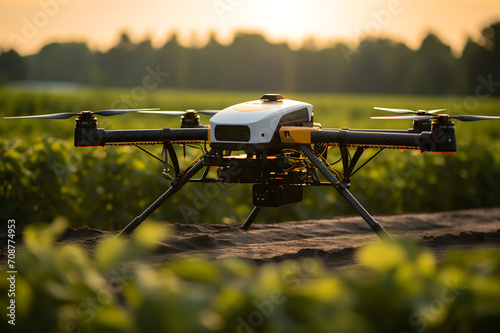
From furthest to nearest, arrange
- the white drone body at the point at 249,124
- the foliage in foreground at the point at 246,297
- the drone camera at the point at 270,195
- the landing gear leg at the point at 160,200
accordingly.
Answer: the landing gear leg at the point at 160,200 < the drone camera at the point at 270,195 < the white drone body at the point at 249,124 < the foliage in foreground at the point at 246,297

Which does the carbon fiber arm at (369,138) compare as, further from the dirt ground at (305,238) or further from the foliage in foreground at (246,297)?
the foliage in foreground at (246,297)

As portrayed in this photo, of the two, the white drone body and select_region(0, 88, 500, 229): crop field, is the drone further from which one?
select_region(0, 88, 500, 229): crop field

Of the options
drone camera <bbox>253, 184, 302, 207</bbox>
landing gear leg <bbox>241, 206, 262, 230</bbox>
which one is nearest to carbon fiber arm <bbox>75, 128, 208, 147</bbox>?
drone camera <bbox>253, 184, 302, 207</bbox>

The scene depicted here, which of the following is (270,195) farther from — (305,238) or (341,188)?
(305,238)

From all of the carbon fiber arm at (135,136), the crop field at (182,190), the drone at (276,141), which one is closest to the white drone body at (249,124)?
the drone at (276,141)

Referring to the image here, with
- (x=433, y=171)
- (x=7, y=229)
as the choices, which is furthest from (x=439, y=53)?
(x=7, y=229)

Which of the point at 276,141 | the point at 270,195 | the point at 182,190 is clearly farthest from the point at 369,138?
the point at 182,190
